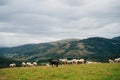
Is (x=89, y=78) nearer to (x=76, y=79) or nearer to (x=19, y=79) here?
(x=76, y=79)

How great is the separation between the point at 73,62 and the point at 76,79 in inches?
1195

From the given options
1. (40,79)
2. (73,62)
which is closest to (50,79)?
(40,79)

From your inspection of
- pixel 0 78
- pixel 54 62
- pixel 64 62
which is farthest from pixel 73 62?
pixel 0 78

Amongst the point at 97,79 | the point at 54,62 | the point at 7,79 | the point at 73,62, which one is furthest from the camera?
the point at 73,62

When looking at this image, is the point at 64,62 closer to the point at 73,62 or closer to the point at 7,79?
the point at 73,62

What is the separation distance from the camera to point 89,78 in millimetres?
29516

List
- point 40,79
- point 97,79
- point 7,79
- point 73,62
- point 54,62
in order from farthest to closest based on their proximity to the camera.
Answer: point 73,62 < point 54,62 < point 7,79 < point 40,79 < point 97,79

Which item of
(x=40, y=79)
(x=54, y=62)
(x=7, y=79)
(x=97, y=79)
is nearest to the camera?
(x=97, y=79)

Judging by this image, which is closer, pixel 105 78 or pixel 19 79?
pixel 105 78

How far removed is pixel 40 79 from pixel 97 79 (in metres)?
7.74

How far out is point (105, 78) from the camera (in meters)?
29.0

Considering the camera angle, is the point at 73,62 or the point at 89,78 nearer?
the point at 89,78

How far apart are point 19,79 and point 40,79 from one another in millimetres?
3158

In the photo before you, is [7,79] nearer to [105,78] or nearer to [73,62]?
[105,78]
